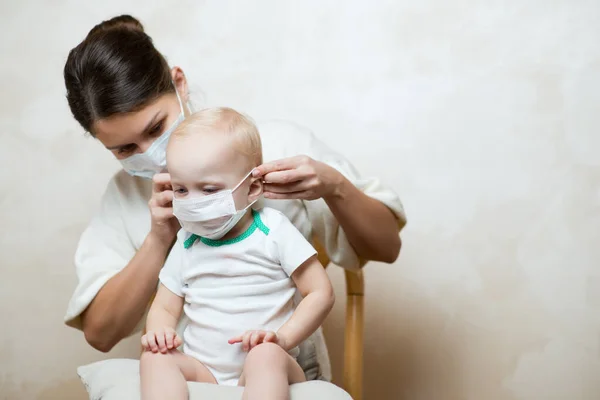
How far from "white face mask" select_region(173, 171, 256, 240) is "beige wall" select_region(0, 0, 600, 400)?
1087mm

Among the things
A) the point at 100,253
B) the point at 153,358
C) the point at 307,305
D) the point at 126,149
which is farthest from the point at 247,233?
the point at 100,253

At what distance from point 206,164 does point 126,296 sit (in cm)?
46

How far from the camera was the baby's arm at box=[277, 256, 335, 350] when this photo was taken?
4.73 feet

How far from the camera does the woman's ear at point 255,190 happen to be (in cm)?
154

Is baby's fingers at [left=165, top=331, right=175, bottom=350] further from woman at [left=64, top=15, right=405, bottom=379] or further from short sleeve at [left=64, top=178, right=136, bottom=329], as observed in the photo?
short sleeve at [left=64, top=178, right=136, bottom=329]

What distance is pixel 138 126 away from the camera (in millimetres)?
1690

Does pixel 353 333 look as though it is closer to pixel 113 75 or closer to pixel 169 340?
pixel 169 340

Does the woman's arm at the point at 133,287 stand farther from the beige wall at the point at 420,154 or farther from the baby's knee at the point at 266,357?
the beige wall at the point at 420,154

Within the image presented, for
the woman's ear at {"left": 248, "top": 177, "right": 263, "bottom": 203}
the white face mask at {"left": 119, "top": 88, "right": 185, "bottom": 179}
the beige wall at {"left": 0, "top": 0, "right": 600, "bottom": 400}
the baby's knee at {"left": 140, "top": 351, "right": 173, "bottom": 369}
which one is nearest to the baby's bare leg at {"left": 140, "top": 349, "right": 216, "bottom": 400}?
the baby's knee at {"left": 140, "top": 351, "right": 173, "bottom": 369}

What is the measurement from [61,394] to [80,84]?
1.39 meters

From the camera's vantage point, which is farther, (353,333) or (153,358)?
(353,333)

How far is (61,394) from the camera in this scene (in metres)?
2.71

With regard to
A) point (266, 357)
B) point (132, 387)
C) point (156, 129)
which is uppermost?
point (156, 129)

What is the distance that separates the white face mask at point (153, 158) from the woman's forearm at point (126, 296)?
0.15 m
